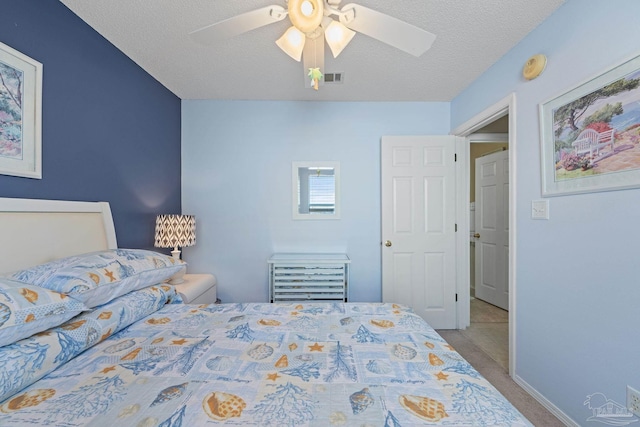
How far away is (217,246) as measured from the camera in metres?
2.79

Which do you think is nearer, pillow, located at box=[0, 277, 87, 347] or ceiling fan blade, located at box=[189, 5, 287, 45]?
pillow, located at box=[0, 277, 87, 347]

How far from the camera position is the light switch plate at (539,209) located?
162 centimetres

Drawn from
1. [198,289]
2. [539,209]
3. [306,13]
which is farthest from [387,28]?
[198,289]

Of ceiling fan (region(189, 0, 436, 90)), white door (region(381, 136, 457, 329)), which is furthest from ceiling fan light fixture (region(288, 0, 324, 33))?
white door (region(381, 136, 457, 329))

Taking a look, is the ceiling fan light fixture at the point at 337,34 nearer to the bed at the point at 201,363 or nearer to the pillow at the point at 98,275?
the bed at the point at 201,363

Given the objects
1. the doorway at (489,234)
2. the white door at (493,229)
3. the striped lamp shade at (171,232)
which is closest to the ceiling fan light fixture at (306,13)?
the striped lamp shade at (171,232)

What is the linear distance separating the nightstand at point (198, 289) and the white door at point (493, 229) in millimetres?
3523

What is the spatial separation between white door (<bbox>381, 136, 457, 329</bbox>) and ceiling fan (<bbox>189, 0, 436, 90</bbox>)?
4.99ft

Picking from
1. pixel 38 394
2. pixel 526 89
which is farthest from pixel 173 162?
pixel 526 89

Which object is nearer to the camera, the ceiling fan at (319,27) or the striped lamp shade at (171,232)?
the ceiling fan at (319,27)

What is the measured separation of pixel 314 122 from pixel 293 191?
0.80 meters

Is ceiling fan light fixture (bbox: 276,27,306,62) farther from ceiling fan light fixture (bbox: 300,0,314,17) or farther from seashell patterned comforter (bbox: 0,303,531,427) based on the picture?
seashell patterned comforter (bbox: 0,303,531,427)

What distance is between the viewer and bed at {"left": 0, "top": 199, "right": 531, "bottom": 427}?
0.73 metres

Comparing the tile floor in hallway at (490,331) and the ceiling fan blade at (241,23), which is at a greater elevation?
the ceiling fan blade at (241,23)
